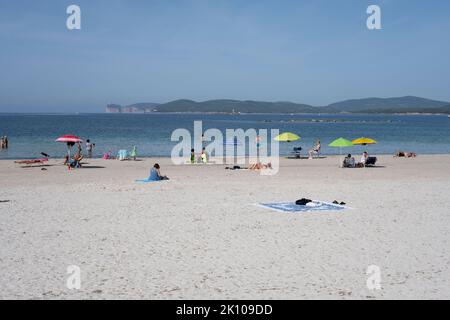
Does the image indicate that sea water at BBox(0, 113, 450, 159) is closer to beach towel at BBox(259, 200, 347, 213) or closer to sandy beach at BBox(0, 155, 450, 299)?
sandy beach at BBox(0, 155, 450, 299)

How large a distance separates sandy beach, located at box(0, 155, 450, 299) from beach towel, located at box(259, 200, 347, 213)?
15.3 inches

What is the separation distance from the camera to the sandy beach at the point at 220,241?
21.3 feet

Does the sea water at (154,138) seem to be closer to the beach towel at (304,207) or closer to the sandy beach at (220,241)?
the sandy beach at (220,241)

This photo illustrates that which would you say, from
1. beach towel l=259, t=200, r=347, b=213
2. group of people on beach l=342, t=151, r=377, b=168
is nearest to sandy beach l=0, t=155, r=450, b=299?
beach towel l=259, t=200, r=347, b=213

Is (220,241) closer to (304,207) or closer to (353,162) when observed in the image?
(304,207)

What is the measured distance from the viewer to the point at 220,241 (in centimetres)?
895

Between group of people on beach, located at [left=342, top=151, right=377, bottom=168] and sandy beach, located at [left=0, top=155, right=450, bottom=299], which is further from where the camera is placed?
group of people on beach, located at [left=342, top=151, right=377, bottom=168]

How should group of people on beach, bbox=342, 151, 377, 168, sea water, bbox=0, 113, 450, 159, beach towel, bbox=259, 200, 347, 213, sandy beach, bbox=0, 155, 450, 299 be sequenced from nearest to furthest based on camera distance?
sandy beach, bbox=0, 155, 450, 299 → beach towel, bbox=259, 200, 347, 213 → group of people on beach, bbox=342, 151, 377, 168 → sea water, bbox=0, 113, 450, 159

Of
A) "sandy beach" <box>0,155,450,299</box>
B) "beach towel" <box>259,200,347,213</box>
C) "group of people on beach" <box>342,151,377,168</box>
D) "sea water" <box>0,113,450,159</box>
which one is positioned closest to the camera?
"sandy beach" <box>0,155,450,299</box>

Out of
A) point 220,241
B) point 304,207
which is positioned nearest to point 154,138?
point 304,207

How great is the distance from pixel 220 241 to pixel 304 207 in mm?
3879

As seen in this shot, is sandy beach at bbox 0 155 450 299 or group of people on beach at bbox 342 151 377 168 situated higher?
group of people on beach at bbox 342 151 377 168

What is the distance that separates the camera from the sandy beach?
6.48 meters
